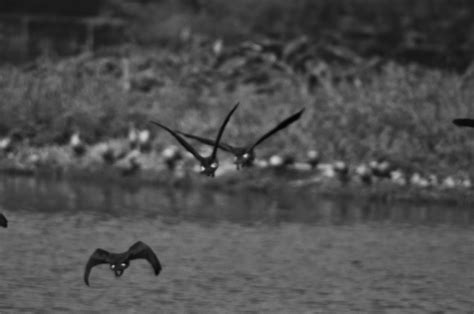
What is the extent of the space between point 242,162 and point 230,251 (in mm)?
2976

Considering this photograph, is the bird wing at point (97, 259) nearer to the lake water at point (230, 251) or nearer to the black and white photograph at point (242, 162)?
the black and white photograph at point (242, 162)

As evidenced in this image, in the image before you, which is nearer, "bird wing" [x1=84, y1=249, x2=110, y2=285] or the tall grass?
"bird wing" [x1=84, y1=249, x2=110, y2=285]

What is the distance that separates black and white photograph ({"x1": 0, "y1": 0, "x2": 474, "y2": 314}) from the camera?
13.1m

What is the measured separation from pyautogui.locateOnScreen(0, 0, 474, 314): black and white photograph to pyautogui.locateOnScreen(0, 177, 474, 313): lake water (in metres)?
0.04

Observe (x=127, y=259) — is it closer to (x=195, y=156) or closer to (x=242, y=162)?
(x=195, y=156)

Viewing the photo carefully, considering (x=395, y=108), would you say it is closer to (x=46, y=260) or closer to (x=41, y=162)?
(x=41, y=162)

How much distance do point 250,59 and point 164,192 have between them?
23.5ft

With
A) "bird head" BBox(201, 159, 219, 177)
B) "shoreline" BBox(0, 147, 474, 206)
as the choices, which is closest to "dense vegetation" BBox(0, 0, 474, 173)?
"shoreline" BBox(0, 147, 474, 206)

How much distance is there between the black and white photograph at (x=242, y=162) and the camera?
13.1 meters

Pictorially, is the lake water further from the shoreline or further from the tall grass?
the tall grass

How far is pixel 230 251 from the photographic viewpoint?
15.1m

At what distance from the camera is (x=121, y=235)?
16172mm

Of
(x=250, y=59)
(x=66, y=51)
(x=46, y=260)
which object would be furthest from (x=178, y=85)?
(x=46, y=260)

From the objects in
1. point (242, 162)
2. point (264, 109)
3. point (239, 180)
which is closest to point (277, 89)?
point (264, 109)
